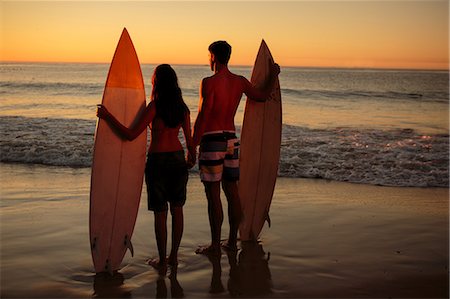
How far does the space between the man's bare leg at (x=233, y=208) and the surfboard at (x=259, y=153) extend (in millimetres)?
334

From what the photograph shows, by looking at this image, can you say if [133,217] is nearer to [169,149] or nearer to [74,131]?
[169,149]

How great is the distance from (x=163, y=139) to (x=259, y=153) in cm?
140

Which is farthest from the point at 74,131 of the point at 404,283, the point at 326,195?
the point at 404,283

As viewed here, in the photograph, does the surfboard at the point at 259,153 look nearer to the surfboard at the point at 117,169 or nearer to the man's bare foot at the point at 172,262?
the man's bare foot at the point at 172,262

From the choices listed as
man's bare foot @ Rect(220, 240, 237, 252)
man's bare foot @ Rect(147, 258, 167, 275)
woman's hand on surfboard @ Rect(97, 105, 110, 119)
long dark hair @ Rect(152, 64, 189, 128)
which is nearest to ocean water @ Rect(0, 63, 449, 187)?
man's bare foot @ Rect(220, 240, 237, 252)

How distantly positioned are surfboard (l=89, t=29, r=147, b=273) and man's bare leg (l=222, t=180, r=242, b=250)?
0.76 m

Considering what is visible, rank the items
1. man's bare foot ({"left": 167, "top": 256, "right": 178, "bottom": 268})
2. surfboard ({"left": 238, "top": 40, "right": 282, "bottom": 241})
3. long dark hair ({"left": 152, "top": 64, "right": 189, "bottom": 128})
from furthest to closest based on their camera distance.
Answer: surfboard ({"left": 238, "top": 40, "right": 282, "bottom": 241}) < man's bare foot ({"left": 167, "top": 256, "right": 178, "bottom": 268}) < long dark hair ({"left": 152, "top": 64, "right": 189, "bottom": 128})

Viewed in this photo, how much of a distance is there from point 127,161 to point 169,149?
405mm

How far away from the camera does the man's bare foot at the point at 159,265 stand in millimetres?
4320

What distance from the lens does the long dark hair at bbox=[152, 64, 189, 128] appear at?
416cm

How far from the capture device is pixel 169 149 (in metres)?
4.24

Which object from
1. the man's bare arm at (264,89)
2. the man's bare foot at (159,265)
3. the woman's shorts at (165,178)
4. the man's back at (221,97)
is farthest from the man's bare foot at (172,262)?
the man's bare arm at (264,89)

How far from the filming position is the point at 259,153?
17.7 ft

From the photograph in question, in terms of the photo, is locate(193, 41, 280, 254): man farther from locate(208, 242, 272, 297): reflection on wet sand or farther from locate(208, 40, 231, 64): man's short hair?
locate(208, 242, 272, 297): reflection on wet sand
